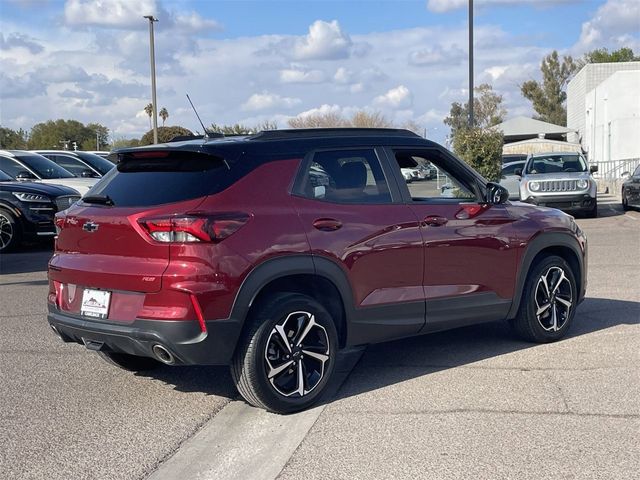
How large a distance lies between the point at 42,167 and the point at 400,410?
14.6 m

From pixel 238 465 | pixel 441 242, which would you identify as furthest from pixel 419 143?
pixel 238 465

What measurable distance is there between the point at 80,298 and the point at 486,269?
123 inches

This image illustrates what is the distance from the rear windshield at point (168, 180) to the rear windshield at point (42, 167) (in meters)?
13.0

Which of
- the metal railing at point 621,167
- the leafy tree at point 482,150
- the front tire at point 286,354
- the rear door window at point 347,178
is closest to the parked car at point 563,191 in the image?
the leafy tree at point 482,150

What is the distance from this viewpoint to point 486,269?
633 cm

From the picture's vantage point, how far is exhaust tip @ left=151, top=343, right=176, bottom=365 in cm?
486

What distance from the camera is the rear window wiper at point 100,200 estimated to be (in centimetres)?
530

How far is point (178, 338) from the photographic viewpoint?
4.79m

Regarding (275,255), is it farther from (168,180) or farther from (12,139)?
(12,139)

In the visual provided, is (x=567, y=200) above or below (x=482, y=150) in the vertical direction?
below

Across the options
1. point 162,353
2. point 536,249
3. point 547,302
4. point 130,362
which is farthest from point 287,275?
point 547,302

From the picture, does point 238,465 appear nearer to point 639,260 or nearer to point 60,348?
point 60,348

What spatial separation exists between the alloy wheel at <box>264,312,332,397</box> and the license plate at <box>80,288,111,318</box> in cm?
108

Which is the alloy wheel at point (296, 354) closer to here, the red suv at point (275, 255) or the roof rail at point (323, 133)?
the red suv at point (275, 255)
